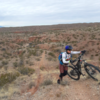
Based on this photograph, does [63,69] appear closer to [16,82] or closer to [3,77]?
[16,82]

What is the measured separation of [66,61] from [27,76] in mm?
2920

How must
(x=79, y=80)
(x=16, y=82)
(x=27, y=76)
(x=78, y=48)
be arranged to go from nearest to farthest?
(x=79, y=80) < (x=16, y=82) < (x=27, y=76) < (x=78, y=48)

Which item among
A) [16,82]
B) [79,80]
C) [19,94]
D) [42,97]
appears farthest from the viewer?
[16,82]

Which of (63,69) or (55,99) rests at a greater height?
(63,69)

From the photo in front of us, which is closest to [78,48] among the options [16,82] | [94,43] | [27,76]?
[94,43]

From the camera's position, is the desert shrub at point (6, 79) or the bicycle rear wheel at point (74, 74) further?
the desert shrub at point (6, 79)

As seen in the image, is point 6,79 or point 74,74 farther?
point 6,79

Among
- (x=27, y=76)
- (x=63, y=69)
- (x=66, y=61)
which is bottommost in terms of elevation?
(x=27, y=76)

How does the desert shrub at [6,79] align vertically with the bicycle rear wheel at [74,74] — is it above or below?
below

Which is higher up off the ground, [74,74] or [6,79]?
[74,74]

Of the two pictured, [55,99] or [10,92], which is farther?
[10,92]

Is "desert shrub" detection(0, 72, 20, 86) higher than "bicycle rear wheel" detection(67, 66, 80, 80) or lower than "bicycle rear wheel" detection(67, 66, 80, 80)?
lower

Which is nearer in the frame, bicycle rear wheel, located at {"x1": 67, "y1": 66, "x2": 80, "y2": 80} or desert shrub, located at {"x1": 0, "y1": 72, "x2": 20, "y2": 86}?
bicycle rear wheel, located at {"x1": 67, "y1": 66, "x2": 80, "y2": 80}

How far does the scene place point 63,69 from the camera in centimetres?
405
